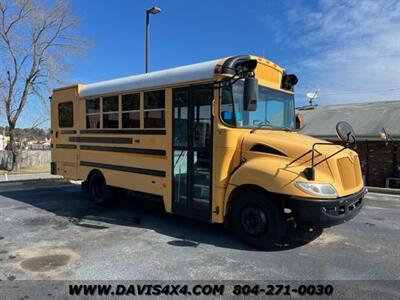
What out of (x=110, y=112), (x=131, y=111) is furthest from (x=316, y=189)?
(x=110, y=112)

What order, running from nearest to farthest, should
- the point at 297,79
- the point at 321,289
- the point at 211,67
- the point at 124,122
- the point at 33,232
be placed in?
1. the point at 321,289
2. the point at 211,67
3. the point at 33,232
4. the point at 297,79
5. the point at 124,122

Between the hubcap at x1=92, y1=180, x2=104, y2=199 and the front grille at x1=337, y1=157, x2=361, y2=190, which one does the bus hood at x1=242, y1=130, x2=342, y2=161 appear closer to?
the front grille at x1=337, y1=157, x2=361, y2=190

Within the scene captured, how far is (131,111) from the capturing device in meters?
7.53

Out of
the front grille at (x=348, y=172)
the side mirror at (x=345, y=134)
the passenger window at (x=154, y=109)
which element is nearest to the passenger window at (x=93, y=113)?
the passenger window at (x=154, y=109)

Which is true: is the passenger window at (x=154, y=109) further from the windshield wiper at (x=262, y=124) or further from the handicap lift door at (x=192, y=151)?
the windshield wiper at (x=262, y=124)

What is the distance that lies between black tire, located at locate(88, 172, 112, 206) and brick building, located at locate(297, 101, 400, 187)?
10655 mm

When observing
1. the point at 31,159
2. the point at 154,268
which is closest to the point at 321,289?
the point at 154,268

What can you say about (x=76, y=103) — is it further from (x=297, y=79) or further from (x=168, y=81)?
(x=297, y=79)

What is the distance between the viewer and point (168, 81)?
6664 mm

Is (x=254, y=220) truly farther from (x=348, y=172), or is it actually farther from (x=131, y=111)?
(x=131, y=111)

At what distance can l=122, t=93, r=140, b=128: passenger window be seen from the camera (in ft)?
24.2

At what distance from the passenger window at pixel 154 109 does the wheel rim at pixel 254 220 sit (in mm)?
2235

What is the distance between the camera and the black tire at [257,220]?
5.41 m

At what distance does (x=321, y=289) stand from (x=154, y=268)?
2035 millimetres
